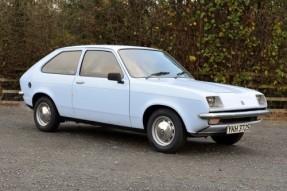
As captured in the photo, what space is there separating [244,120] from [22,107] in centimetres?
829

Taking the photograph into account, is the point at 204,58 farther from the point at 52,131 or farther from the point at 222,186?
the point at 222,186

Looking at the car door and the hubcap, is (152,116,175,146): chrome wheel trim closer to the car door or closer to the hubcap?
the car door

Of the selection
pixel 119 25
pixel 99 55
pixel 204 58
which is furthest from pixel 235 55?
pixel 99 55

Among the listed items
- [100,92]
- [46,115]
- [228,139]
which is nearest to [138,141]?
[100,92]

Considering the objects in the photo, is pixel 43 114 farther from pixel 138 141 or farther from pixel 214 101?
pixel 214 101

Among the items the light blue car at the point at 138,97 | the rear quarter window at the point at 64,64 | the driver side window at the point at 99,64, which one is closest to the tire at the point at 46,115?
the light blue car at the point at 138,97

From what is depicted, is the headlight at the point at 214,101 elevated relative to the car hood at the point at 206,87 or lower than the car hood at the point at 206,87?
lower

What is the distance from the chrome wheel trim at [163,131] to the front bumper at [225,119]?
453mm

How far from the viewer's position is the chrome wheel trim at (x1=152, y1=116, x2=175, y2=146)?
7109 millimetres

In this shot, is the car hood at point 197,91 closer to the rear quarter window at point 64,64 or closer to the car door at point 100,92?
the car door at point 100,92

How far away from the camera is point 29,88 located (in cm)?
918

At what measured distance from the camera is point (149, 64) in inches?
316

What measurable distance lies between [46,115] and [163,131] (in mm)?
2812

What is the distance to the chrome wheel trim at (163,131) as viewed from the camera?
23.3 feet
